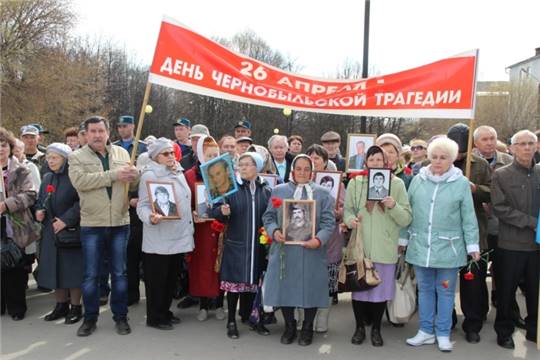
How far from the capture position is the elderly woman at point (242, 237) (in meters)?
5.13

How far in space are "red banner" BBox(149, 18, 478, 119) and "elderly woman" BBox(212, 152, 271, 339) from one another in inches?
35.0

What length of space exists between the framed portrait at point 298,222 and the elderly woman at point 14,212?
10.4 ft

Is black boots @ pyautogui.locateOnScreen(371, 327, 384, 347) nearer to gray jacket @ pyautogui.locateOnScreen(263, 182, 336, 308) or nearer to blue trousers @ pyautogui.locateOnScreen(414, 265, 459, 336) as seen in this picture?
blue trousers @ pyautogui.locateOnScreen(414, 265, 459, 336)

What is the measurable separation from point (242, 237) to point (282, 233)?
0.57 metres

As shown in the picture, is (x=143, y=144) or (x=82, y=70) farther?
(x=82, y=70)

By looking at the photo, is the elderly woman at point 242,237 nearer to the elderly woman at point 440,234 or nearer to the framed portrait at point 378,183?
the framed portrait at point 378,183

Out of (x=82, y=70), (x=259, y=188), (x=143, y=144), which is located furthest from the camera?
(x=82, y=70)

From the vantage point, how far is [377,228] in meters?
4.88

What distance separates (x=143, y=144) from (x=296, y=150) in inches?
97.8

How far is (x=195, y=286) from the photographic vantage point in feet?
18.6

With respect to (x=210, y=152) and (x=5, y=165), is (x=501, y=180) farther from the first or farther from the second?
(x=5, y=165)

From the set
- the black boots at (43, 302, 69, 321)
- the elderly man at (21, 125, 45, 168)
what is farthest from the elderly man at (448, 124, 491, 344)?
the elderly man at (21, 125, 45, 168)

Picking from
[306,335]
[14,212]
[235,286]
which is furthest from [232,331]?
[14,212]

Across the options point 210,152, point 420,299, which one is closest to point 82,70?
point 210,152
